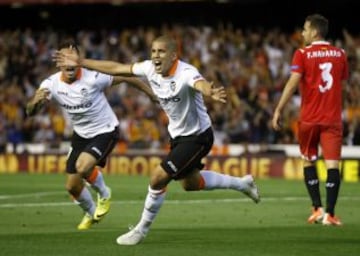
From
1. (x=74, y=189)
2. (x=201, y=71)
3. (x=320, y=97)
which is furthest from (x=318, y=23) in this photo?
(x=201, y=71)

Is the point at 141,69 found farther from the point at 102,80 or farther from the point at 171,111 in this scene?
the point at 102,80

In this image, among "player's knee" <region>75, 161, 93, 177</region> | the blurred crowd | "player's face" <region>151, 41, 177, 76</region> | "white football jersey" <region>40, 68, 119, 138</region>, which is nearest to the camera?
"player's face" <region>151, 41, 177, 76</region>

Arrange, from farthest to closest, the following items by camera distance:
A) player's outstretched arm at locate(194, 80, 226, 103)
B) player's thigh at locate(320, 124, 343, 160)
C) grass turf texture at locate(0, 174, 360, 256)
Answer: player's thigh at locate(320, 124, 343, 160) < grass turf texture at locate(0, 174, 360, 256) < player's outstretched arm at locate(194, 80, 226, 103)

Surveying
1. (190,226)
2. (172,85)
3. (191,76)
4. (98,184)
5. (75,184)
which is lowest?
(190,226)

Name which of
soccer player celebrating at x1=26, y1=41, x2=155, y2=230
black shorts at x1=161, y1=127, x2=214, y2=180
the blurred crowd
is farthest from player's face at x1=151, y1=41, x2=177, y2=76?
the blurred crowd

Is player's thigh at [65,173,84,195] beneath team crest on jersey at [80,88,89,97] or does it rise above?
beneath

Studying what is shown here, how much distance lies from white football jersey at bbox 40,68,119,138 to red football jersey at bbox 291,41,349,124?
2.51 meters

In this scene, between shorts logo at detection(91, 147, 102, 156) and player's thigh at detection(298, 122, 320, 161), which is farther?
shorts logo at detection(91, 147, 102, 156)

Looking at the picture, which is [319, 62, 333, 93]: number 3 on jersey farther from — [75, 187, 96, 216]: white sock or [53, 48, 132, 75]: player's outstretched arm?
[75, 187, 96, 216]: white sock

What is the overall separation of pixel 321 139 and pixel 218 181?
170 cm

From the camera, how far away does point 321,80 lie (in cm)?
1336

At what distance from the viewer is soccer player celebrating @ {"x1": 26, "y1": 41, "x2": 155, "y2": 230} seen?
13.4 meters

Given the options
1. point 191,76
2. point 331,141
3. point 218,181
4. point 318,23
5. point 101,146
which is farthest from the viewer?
point 101,146

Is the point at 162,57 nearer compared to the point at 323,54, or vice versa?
the point at 162,57
